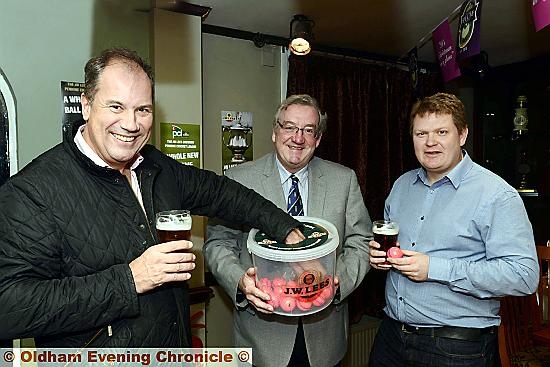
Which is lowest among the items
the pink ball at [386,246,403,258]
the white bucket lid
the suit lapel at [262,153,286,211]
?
the pink ball at [386,246,403,258]

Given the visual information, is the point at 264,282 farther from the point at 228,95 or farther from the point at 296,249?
the point at 228,95

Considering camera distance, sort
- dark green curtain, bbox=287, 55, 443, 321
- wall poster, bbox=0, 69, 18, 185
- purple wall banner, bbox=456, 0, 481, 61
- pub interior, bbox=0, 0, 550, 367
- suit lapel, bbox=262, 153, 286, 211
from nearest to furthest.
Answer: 1. suit lapel, bbox=262, 153, 286, 211
2. wall poster, bbox=0, 69, 18, 185
3. pub interior, bbox=0, 0, 550, 367
4. purple wall banner, bbox=456, 0, 481, 61
5. dark green curtain, bbox=287, 55, 443, 321

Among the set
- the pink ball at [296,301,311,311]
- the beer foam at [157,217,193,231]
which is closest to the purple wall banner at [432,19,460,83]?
the pink ball at [296,301,311,311]

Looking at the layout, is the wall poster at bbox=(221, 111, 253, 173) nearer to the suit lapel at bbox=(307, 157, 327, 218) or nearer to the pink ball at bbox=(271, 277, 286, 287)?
the suit lapel at bbox=(307, 157, 327, 218)

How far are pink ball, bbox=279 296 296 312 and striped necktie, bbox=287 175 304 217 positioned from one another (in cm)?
47

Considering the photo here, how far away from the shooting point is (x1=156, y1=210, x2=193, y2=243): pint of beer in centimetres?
146

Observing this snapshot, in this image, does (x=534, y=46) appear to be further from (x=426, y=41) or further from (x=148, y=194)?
(x=148, y=194)

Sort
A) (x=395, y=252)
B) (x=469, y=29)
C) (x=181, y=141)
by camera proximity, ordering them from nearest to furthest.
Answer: (x=395, y=252)
(x=469, y=29)
(x=181, y=141)

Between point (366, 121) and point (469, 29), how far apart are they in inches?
59.2

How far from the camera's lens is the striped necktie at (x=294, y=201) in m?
2.20

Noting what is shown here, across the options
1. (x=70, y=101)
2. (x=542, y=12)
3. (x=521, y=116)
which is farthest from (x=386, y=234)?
(x=521, y=116)

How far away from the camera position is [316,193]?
2.20 metres

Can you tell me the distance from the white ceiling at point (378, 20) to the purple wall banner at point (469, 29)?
0.65ft

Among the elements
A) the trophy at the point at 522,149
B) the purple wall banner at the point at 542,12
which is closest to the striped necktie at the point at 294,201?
the purple wall banner at the point at 542,12
